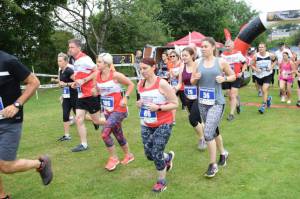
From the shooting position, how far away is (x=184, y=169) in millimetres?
5887

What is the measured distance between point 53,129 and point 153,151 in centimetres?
547

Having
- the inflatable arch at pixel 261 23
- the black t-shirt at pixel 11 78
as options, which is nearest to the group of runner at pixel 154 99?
the black t-shirt at pixel 11 78

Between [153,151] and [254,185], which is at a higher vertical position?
[153,151]

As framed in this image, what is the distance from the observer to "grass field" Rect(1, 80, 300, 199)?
4.99m

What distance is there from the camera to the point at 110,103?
5.83m

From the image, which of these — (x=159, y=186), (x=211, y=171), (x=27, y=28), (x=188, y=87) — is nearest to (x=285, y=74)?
(x=188, y=87)

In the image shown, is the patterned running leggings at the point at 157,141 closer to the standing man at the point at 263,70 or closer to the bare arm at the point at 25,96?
the bare arm at the point at 25,96

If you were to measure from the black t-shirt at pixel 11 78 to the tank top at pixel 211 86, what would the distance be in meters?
2.48

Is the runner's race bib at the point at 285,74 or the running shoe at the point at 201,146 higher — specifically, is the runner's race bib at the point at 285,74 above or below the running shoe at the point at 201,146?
above

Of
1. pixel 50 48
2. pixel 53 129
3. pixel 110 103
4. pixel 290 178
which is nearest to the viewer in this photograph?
pixel 290 178

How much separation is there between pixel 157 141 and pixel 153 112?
37 centimetres

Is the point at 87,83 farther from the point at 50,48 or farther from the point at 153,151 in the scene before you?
the point at 50,48

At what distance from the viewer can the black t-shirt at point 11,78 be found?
406 cm

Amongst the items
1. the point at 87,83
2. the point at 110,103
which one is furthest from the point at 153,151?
the point at 87,83
